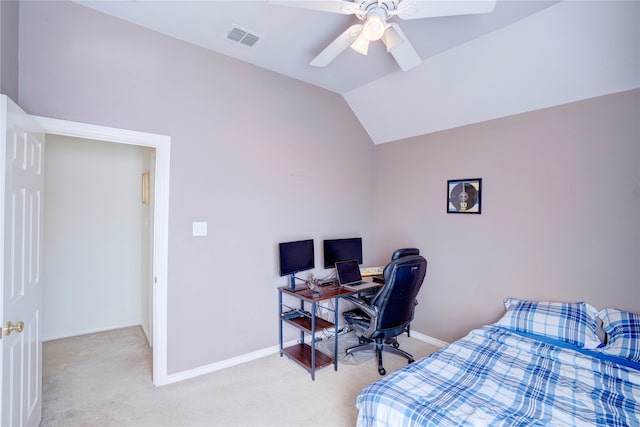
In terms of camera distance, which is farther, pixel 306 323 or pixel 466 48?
pixel 306 323

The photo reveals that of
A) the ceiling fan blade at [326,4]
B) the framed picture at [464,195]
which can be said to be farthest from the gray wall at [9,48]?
the framed picture at [464,195]

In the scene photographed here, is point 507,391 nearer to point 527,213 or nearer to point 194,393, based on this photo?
point 527,213

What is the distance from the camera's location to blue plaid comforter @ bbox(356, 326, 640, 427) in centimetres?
141

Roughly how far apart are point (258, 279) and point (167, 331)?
0.89m

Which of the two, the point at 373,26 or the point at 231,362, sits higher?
the point at 373,26

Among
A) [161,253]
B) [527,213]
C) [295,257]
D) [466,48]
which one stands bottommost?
[295,257]

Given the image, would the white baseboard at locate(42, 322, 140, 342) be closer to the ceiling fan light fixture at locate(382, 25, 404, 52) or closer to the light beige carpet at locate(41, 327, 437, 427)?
the light beige carpet at locate(41, 327, 437, 427)

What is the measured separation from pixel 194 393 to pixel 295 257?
1.42 metres

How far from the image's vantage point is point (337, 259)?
3.44 meters

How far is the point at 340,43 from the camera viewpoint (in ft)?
6.57

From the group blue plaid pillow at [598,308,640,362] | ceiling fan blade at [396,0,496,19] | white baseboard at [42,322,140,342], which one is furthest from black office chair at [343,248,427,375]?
Answer: white baseboard at [42,322,140,342]

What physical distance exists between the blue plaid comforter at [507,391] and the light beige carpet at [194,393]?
2.39ft

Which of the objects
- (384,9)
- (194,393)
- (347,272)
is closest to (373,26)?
(384,9)

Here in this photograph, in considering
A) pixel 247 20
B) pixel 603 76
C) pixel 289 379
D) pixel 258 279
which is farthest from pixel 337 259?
pixel 603 76
